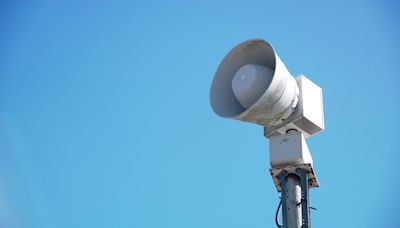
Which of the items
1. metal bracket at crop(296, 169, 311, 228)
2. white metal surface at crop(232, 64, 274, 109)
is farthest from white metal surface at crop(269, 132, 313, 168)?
white metal surface at crop(232, 64, 274, 109)

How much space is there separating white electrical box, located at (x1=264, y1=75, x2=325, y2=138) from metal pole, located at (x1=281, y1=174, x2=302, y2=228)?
0.74 metres

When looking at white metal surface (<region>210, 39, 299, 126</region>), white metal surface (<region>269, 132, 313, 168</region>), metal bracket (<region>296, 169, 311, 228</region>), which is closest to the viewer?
metal bracket (<region>296, 169, 311, 228</region>)

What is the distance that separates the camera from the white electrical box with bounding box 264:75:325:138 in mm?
8328

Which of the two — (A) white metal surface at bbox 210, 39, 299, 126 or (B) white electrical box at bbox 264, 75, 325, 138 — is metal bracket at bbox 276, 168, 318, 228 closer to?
(B) white electrical box at bbox 264, 75, 325, 138

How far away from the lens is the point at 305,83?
860 cm

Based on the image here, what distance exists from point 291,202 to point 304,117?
1267mm

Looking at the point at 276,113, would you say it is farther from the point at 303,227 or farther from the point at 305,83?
the point at 303,227

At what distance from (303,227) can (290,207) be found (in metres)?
0.34

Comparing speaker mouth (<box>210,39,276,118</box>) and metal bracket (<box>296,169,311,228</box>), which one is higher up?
speaker mouth (<box>210,39,276,118</box>)

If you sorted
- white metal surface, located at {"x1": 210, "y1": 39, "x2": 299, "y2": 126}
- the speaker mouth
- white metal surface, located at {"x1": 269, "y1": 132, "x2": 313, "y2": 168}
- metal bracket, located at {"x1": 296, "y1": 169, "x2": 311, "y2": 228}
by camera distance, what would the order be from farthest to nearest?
→ the speaker mouth → white metal surface, located at {"x1": 269, "y1": 132, "x2": 313, "y2": 168} → white metal surface, located at {"x1": 210, "y1": 39, "x2": 299, "y2": 126} → metal bracket, located at {"x1": 296, "y1": 169, "x2": 311, "y2": 228}

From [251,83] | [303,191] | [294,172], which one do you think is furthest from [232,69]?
[303,191]

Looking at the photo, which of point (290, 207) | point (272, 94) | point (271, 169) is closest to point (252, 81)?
point (272, 94)

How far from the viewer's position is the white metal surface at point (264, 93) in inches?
309

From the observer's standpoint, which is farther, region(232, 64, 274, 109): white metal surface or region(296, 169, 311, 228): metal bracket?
region(232, 64, 274, 109): white metal surface
